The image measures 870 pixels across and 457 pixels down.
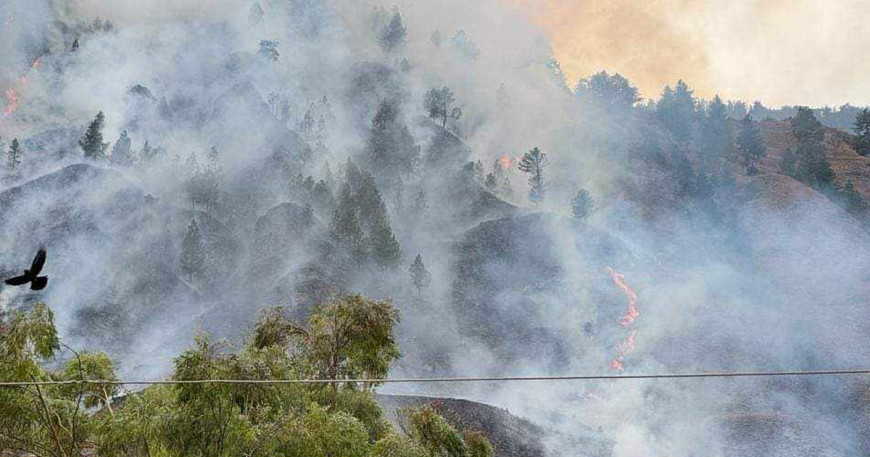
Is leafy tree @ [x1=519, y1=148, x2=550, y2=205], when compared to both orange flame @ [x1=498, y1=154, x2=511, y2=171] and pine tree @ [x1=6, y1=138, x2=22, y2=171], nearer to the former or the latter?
orange flame @ [x1=498, y1=154, x2=511, y2=171]

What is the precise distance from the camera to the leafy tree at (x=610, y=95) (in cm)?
14975

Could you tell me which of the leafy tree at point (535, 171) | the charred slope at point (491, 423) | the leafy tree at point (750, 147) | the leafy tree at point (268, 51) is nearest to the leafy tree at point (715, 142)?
the leafy tree at point (750, 147)

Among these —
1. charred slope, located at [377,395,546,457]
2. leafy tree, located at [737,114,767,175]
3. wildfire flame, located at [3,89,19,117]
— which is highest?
leafy tree, located at [737,114,767,175]

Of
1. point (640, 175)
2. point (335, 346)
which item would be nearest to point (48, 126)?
point (335, 346)

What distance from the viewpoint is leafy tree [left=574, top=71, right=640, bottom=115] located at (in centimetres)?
14975

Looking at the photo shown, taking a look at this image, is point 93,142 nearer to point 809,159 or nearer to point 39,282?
point 39,282

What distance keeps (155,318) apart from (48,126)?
59.4m

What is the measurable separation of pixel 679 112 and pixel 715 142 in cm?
2084

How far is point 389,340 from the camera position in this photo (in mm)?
26406

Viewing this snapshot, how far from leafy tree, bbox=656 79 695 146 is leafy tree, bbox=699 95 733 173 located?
7.63m

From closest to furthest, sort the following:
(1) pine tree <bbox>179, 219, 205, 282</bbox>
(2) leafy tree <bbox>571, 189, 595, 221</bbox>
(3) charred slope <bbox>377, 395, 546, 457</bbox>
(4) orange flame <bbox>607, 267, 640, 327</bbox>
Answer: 1. (3) charred slope <bbox>377, 395, 546, 457</bbox>
2. (1) pine tree <bbox>179, 219, 205, 282</bbox>
3. (4) orange flame <bbox>607, 267, 640, 327</bbox>
4. (2) leafy tree <bbox>571, 189, 595, 221</bbox>

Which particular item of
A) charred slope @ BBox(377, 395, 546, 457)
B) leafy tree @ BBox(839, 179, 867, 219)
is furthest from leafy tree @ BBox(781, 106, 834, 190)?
charred slope @ BBox(377, 395, 546, 457)

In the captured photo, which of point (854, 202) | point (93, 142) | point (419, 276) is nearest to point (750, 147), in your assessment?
point (854, 202)

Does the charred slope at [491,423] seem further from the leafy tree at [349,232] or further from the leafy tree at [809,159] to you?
the leafy tree at [809,159]
